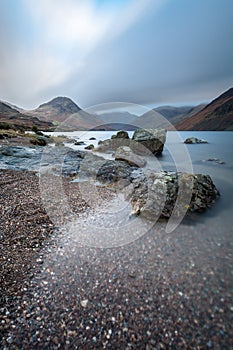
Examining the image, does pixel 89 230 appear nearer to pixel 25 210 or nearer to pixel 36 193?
pixel 25 210

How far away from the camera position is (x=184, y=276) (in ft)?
11.0

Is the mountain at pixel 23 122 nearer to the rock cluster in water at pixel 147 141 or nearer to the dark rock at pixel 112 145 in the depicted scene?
the dark rock at pixel 112 145

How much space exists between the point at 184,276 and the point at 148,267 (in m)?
0.72

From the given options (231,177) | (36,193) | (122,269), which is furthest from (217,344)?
(231,177)

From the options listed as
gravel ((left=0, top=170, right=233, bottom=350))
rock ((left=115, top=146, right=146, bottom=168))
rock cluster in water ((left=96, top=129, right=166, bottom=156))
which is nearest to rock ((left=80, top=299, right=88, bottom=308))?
gravel ((left=0, top=170, right=233, bottom=350))

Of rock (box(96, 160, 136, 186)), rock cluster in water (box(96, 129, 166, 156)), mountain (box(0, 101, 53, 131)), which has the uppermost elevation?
mountain (box(0, 101, 53, 131))

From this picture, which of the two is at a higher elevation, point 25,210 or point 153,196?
point 153,196

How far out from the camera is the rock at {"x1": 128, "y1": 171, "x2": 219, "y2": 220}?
18.3 ft

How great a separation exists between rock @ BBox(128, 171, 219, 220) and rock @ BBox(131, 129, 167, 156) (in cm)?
1132

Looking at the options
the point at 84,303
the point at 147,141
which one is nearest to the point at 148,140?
the point at 147,141

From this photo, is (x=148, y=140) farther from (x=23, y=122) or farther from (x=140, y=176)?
(x=23, y=122)

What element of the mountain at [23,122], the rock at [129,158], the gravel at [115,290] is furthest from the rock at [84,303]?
the mountain at [23,122]

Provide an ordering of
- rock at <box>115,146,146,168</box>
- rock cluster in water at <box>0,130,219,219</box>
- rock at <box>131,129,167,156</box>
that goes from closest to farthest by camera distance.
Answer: rock cluster in water at <box>0,130,219,219</box>
rock at <box>115,146,146,168</box>
rock at <box>131,129,167,156</box>

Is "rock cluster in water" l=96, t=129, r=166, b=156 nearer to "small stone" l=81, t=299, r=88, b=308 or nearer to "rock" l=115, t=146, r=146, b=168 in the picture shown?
"rock" l=115, t=146, r=146, b=168
